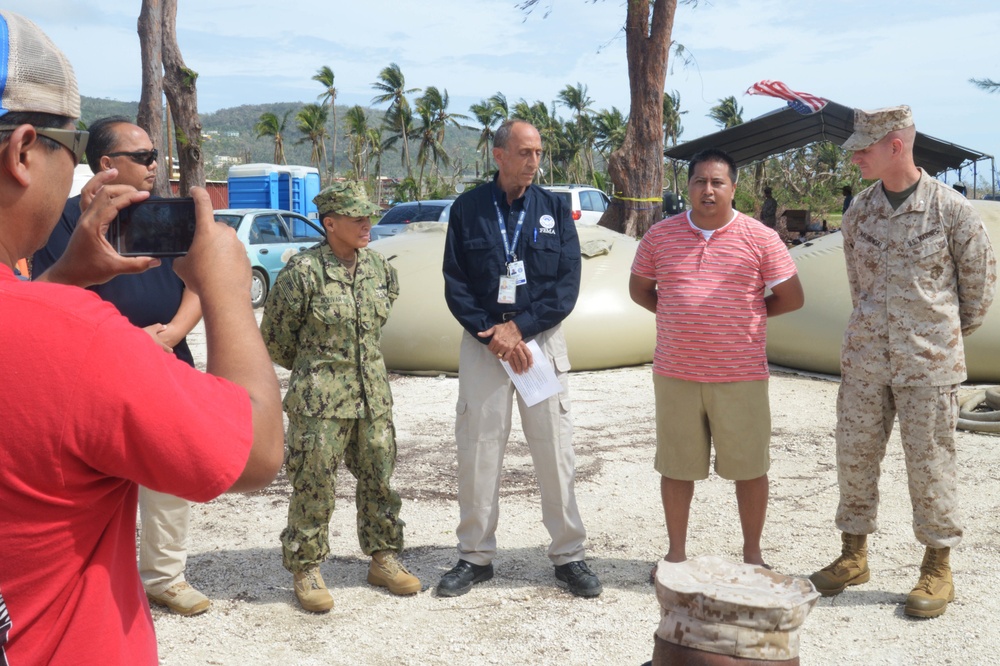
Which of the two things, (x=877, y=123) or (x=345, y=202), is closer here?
(x=877, y=123)

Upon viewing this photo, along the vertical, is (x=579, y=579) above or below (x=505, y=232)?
below

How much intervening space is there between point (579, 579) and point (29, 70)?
3189 millimetres

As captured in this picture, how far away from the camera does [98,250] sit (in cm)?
135

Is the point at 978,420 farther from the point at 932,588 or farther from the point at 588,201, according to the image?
the point at 588,201

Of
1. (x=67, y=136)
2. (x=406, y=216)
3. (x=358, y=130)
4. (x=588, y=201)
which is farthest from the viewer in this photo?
(x=358, y=130)

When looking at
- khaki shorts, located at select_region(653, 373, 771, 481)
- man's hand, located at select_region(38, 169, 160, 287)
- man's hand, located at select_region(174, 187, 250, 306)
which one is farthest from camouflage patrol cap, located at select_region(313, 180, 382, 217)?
man's hand, located at select_region(174, 187, 250, 306)

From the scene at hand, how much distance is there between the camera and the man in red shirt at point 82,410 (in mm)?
999

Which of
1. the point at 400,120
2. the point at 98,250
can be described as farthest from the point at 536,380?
the point at 400,120

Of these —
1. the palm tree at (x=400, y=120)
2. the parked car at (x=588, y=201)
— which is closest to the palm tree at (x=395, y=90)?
the palm tree at (x=400, y=120)

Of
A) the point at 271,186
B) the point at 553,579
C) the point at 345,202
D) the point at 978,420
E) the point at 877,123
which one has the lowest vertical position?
the point at 553,579

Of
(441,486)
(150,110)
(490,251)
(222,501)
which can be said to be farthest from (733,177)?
(150,110)

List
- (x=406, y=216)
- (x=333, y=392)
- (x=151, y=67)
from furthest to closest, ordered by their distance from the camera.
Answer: (x=406, y=216) < (x=151, y=67) < (x=333, y=392)

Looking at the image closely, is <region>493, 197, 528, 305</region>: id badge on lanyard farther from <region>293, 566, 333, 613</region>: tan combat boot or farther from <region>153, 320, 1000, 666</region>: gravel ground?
<region>293, 566, 333, 613</region>: tan combat boot

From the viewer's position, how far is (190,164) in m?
12.6
